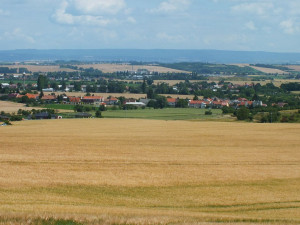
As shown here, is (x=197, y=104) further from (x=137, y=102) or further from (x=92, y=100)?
(x=92, y=100)

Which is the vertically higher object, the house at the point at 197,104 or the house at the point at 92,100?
the house at the point at 197,104

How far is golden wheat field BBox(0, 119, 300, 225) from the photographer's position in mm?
15602

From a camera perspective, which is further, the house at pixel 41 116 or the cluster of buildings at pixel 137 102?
Result: the cluster of buildings at pixel 137 102

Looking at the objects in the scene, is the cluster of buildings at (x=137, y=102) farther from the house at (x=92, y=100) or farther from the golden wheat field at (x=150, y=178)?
the golden wheat field at (x=150, y=178)

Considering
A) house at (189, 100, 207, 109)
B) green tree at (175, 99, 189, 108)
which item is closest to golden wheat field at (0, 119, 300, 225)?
green tree at (175, 99, 189, 108)

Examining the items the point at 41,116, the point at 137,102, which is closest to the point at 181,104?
the point at 137,102

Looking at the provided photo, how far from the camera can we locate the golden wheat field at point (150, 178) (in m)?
15.6

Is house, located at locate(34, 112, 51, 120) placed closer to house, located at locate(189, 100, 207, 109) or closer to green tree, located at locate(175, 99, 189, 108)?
green tree, located at locate(175, 99, 189, 108)

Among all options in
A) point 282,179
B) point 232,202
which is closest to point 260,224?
point 232,202

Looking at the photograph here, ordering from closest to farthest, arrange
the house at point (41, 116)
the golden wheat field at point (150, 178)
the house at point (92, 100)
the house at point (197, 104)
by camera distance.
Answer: the golden wheat field at point (150, 178) → the house at point (41, 116) → the house at point (197, 104) → the house at point (92, 100)

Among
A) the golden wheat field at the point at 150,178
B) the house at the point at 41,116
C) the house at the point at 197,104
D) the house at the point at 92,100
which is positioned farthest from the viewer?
the house at the point at 92,100

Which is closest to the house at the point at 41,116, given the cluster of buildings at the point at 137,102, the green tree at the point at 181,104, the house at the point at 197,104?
the cluster of buildings at the point at 137,102

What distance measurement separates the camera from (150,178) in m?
22.3

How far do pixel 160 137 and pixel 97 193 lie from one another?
62.7 ft
